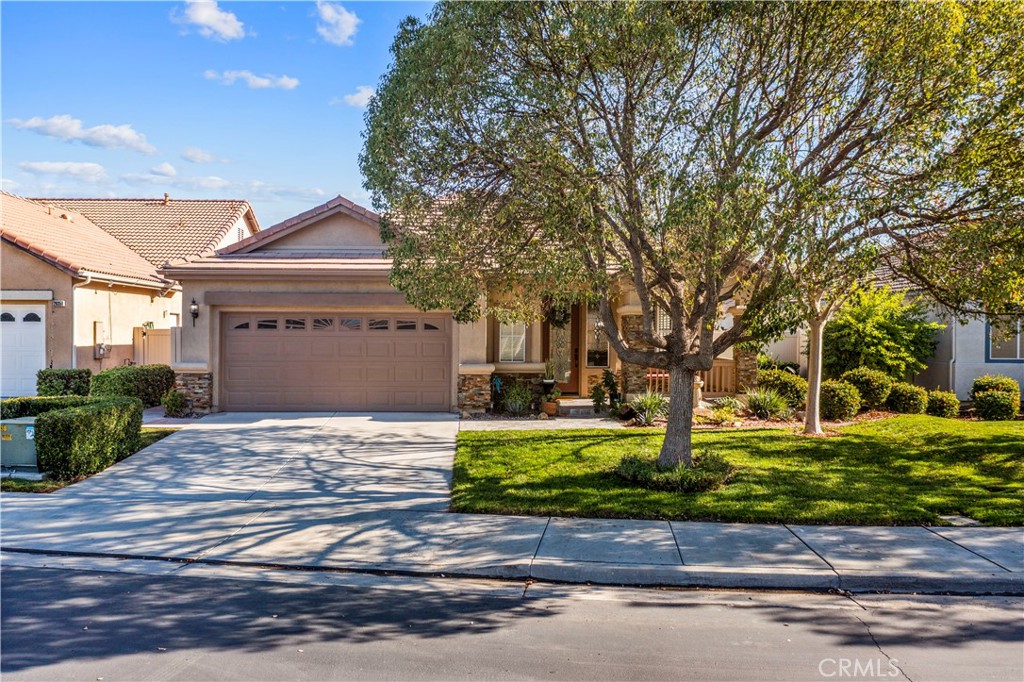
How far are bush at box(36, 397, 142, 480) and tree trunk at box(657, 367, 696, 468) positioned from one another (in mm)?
8267

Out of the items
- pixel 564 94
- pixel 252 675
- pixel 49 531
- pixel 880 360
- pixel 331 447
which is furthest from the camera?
pixel 880 360

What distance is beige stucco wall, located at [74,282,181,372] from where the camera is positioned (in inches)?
695

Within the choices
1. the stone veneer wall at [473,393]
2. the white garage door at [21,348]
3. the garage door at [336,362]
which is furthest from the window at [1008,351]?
the white garage door at [21,348]

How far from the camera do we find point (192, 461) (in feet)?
36.9

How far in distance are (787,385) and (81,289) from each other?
56.9ft

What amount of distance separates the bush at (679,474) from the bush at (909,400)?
26.4 feet

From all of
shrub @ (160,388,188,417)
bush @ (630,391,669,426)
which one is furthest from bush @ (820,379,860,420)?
shrub @ (160,388,188,417)

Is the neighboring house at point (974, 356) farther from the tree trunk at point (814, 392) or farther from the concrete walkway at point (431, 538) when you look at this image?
the concrete walkway at point (431, 538)

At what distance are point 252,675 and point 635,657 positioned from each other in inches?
102

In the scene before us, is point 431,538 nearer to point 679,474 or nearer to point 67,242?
point 679,474

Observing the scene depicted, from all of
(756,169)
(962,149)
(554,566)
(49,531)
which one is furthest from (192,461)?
(962,149)

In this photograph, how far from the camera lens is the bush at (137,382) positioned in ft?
51.4

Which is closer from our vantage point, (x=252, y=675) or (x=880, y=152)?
(x=252, y=675)

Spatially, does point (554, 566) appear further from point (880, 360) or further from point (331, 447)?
point (880, 360)
